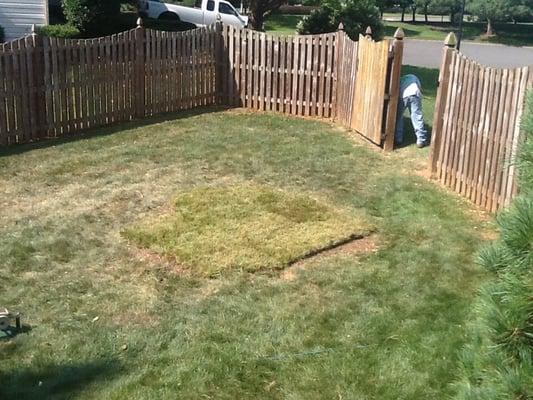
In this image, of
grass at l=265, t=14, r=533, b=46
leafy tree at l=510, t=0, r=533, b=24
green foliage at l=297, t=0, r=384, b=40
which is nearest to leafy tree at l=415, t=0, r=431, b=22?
grass at l=265, t=14, r=533, b=46

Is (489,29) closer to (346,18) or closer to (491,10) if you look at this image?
(491,10)

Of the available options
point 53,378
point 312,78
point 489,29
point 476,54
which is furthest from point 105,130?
point 489,29

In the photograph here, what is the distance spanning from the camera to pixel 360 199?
8.66 metres

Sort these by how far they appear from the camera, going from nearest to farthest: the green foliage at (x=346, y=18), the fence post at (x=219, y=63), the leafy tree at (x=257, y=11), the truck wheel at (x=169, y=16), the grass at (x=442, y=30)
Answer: the fence post at (x=219, y=63) → the green foliage at (x=346, y=18) → the leafy tree at (x=257, y=11) → the truck wheel at (x=169, y=16) → the grass at (x=442, y=30)

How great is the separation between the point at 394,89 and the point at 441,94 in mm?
1487

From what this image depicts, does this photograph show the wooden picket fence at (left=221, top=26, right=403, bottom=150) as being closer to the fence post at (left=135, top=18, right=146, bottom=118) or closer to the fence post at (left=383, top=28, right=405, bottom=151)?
the fence post at (left=383, top=28, right=405, bottom=151)

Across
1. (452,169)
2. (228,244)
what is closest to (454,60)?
A: (452,169)

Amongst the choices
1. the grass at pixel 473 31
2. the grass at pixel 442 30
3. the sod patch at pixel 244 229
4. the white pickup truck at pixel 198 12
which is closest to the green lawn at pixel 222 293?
the sod patch at pixel 244 229

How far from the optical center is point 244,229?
297 inches

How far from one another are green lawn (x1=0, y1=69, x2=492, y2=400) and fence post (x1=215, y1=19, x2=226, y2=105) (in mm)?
3693

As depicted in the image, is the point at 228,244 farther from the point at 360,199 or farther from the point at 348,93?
the point at 348,93

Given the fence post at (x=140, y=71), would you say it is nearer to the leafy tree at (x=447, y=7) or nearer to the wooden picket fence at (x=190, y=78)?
the wooden picket fence at (x=190, y=78)

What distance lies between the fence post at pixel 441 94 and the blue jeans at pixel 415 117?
1476 millimetres

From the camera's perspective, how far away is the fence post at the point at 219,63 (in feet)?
43.6
